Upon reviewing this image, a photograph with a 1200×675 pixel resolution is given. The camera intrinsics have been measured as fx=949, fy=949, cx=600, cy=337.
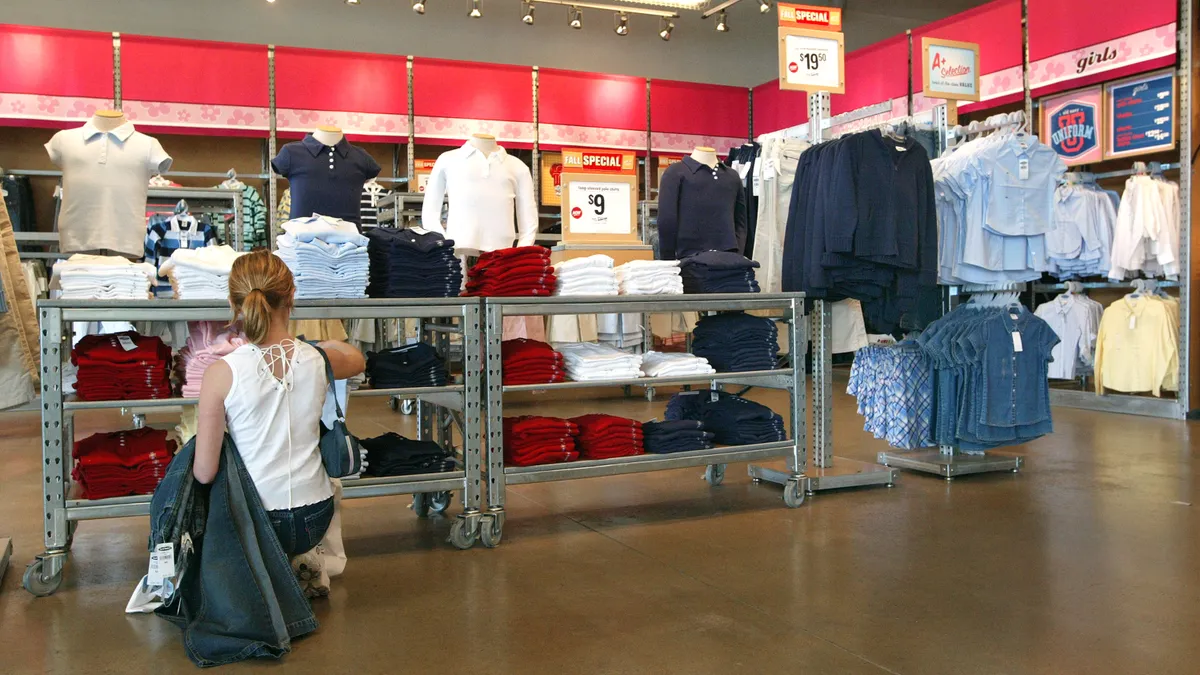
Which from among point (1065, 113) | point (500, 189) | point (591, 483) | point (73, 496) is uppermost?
point (1065, 113)

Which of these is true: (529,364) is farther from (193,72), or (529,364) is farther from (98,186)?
→ (193,72)

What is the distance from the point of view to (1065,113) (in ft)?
29.3

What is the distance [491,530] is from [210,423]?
1446 millimetres

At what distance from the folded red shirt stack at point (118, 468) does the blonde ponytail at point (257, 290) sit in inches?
35.2

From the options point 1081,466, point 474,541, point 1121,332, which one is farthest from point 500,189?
point 1121,332

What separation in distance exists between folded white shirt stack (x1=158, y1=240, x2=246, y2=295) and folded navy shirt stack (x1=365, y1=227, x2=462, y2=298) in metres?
0.58

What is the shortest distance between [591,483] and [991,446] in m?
2.30

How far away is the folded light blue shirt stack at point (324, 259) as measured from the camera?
376 cm

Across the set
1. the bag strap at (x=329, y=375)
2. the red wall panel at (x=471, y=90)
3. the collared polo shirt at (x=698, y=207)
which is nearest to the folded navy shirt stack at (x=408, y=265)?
the bag strap at (x=329, y=375)

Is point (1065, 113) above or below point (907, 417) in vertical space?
above

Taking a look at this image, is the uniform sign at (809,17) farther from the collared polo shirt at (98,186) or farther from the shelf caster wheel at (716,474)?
the collared polo shirt at (98,186)

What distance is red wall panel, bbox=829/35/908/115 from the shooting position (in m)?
10.6

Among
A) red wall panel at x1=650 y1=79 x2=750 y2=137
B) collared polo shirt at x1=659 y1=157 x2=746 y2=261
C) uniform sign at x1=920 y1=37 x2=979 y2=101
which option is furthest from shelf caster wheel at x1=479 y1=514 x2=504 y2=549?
red wall panel at x1=650 y1=79 x2=750 y2=137

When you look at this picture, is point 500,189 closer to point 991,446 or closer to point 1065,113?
point 991,446
